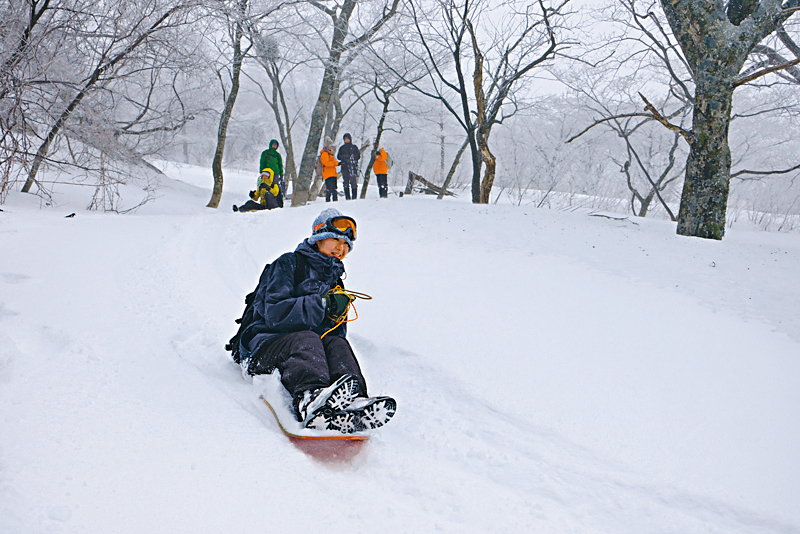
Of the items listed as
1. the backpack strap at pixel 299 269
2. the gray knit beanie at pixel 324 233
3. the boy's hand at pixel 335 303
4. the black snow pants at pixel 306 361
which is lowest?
the black snow pants at pixel 306 361

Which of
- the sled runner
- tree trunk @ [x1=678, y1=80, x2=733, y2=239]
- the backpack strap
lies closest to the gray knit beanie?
the backpack strap

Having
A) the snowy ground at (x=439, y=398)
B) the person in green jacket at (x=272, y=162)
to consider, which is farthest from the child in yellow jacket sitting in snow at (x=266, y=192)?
the snowy ground at (x=439, y=398)

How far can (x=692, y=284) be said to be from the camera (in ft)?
15.1

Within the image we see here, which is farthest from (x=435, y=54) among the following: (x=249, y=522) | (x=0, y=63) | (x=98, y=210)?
(x=249, y=522)

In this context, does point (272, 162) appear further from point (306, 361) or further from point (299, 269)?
point (306, 361)

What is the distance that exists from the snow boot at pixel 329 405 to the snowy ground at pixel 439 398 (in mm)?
170

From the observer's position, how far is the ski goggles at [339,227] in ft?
9.59

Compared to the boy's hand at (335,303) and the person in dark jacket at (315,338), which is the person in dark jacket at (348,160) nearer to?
the person in dark jacket at (315,338)

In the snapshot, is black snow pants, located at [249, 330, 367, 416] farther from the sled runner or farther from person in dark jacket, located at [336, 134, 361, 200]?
person in dark jacket, located at [336, 134, 361, 200]

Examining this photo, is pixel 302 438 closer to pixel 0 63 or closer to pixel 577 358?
pixel 577 358

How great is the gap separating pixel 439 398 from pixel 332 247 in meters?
1.19

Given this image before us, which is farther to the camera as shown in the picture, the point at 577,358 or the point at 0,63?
the point at 0,63

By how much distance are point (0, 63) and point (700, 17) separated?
862 cm

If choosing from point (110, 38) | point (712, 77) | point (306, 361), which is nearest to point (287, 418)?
point (306, 361)
